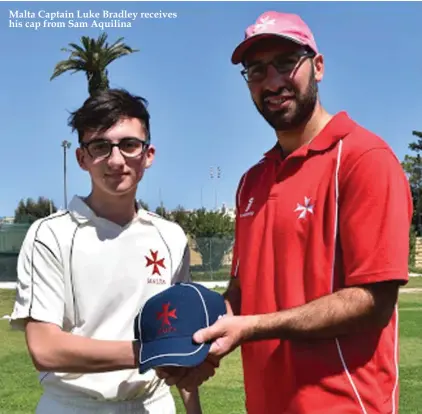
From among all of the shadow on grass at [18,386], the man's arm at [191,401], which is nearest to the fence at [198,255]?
the shadow on grass at [18,386]

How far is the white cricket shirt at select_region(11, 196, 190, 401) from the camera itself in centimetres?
271

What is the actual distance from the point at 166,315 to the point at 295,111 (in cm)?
98

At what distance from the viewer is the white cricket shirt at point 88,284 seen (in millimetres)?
2711

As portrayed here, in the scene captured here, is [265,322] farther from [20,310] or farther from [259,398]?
[20,310]

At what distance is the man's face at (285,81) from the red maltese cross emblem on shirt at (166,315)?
890mm

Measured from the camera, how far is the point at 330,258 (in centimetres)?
240

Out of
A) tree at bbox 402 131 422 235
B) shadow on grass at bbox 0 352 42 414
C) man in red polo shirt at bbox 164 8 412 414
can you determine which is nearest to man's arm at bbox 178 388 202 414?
man in red polo shirt at bbox 164 8 412 414

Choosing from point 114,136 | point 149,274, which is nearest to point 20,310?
point 149,274

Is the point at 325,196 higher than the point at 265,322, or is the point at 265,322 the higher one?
the point at 325,196

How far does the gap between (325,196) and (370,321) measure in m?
0.49

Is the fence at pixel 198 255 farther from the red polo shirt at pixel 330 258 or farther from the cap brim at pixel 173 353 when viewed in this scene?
the cap brim at pixel 173 353

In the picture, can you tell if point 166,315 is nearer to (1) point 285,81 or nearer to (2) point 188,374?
(2) point 188,374

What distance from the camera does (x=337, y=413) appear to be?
2.39 metres

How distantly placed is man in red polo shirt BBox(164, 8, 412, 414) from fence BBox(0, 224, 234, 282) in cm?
2861
